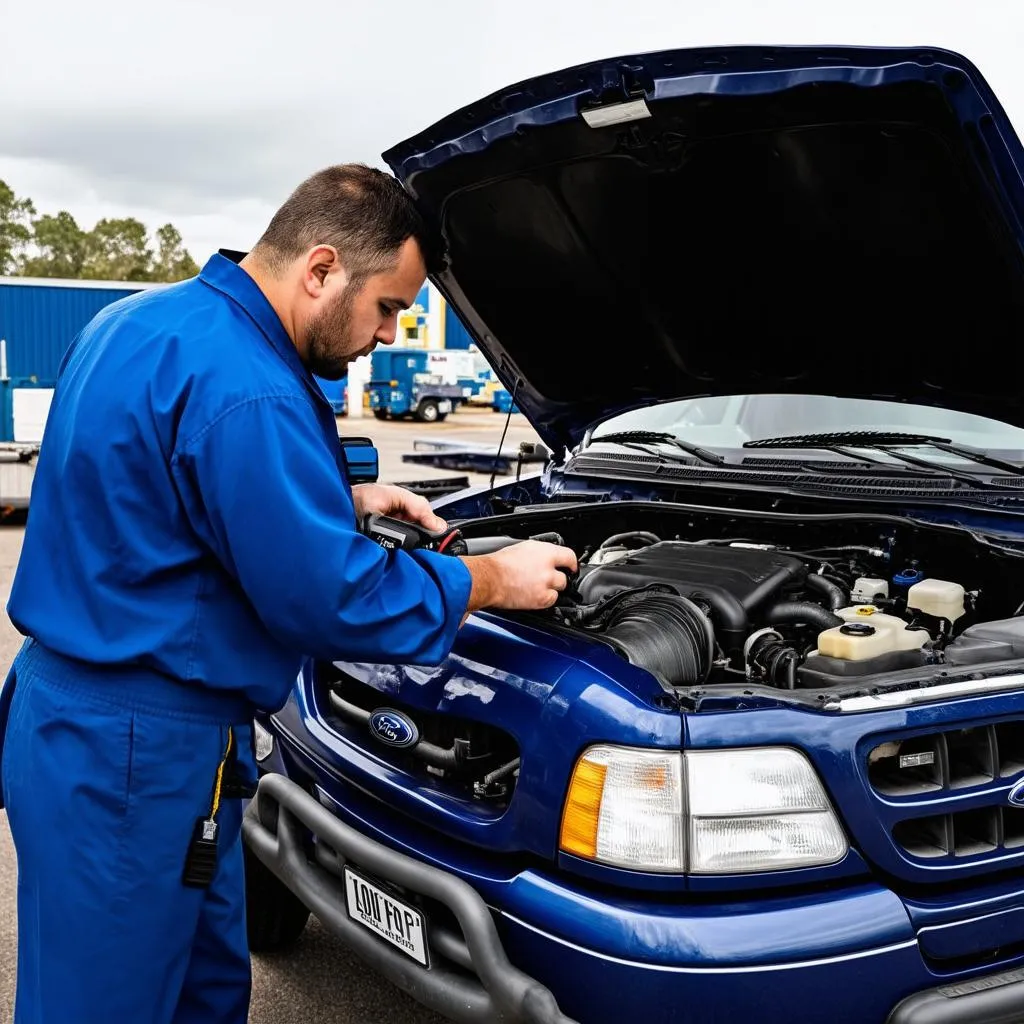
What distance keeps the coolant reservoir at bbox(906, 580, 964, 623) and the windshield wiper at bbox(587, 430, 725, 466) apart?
3.00 feet

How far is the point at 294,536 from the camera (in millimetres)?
1683

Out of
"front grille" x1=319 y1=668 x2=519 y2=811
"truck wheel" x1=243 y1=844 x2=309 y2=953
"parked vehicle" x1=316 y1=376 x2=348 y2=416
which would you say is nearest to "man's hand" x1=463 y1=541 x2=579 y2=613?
"front grille" x1=319 y1=668 x2=519 y2=811

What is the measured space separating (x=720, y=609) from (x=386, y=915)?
1.01 m

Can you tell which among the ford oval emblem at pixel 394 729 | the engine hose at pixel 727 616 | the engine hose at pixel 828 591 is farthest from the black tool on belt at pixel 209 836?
the engine hose at pixel 828 591

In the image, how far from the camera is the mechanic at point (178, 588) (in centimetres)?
171

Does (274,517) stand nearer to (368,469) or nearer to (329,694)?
(329,694)

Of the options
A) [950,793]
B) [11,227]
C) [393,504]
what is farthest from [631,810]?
[11,227]

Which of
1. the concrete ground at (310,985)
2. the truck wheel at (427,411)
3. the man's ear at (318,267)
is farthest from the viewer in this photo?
the truck wheel at (427,411)

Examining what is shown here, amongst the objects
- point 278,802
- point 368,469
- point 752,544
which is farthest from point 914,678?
point 368,469

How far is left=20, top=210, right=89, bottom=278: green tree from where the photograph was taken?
2788 inches

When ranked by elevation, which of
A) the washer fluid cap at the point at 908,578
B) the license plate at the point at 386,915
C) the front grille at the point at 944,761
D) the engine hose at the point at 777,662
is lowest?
the license plate at the point at 386,915

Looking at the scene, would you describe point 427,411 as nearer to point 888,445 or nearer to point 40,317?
point 40,317

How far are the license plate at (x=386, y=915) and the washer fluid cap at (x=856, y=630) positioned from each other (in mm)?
1064

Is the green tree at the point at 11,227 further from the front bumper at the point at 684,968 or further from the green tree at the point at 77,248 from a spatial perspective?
the front bumper at the point at 684,968
